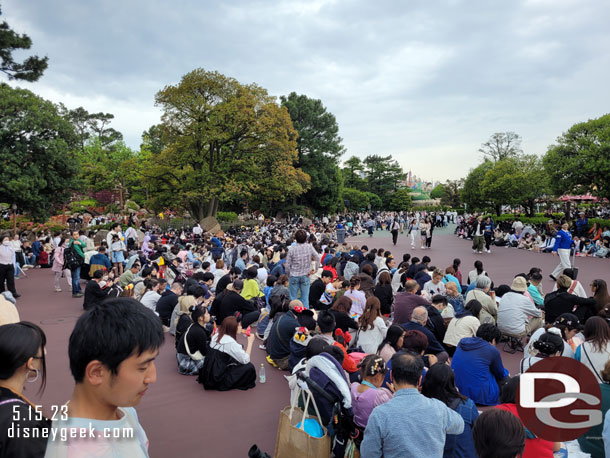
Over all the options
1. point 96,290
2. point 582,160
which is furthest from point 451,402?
point 582,160

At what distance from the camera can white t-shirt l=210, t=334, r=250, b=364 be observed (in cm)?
501

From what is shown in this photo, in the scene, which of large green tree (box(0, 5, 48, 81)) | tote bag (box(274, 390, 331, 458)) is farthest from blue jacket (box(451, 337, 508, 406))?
large green tree (box(0, 5, 48, 81))

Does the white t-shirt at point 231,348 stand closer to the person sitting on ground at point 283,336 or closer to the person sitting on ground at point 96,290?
the person sitting on ground at point 283,336

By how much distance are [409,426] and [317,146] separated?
36.3 metres

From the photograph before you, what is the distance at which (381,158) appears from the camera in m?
59.7

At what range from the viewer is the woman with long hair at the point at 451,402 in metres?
2.94

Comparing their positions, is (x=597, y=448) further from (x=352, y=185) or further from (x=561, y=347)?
(x=352, y=185)

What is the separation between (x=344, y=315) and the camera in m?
5.89

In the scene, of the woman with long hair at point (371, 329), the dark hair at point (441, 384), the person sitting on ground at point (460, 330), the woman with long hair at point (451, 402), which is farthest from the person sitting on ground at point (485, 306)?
the dark hair at point (441, 384)

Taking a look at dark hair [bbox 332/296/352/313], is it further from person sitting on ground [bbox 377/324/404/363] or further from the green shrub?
the green shrub

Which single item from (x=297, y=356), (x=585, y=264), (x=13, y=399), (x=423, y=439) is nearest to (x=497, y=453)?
(x=423, y=439)

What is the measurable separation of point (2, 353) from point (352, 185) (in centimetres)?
5836

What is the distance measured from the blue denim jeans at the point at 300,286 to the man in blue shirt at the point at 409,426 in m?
4.93

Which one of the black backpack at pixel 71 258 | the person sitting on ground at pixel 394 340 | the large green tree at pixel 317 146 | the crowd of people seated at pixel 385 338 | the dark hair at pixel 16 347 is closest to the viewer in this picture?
the dark hair at pixel 16 347
